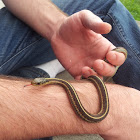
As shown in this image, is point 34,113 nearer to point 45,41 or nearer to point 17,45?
point 17,45

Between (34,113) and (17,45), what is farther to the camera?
(17,45)

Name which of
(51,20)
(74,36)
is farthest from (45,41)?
(74,36)

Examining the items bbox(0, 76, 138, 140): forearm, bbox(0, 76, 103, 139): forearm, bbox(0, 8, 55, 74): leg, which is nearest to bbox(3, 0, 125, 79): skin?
bbox(0, 8, 55, 74): leg

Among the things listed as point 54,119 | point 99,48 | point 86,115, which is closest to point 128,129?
point 86,115

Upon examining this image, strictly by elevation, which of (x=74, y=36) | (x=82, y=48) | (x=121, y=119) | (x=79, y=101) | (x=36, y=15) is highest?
(x=36, y=15)

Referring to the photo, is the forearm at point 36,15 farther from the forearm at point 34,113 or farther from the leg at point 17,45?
the forearm at point 34,113

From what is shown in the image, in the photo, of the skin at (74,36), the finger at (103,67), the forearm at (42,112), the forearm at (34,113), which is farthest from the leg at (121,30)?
the forearm at (34,113)
